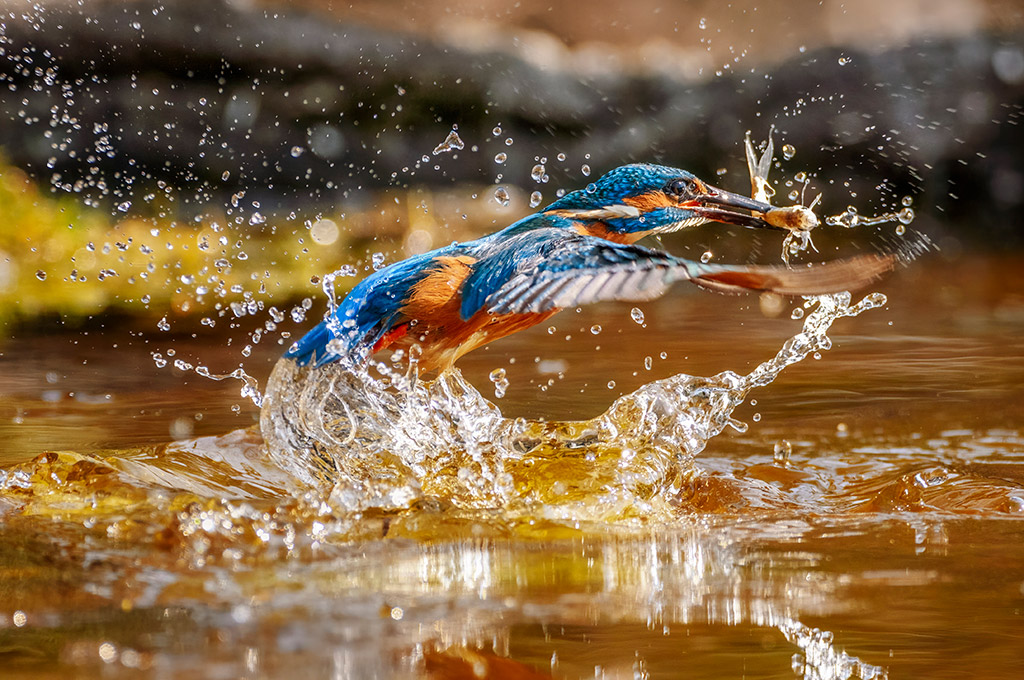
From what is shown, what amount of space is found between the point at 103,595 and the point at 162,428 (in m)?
1.51

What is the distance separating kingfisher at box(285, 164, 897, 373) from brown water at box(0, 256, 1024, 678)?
40 centimetres

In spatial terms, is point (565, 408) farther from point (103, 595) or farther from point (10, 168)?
point (10, 168)

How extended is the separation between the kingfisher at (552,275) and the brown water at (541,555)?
1.31 feet

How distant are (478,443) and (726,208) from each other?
0.87m

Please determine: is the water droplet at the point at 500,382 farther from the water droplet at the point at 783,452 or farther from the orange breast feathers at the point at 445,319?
the water droplet at the point at 783,452

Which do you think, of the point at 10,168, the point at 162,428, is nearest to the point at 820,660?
the point at 162,428

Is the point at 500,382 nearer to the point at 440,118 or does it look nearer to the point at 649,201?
the point at 649,201

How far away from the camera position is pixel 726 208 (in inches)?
123

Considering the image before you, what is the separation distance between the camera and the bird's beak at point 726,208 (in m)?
3.08

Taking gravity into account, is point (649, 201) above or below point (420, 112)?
below

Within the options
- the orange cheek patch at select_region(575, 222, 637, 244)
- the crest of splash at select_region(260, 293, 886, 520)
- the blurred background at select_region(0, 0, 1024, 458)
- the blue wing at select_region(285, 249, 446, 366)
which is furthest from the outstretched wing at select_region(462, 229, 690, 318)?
the blurred background at select_region(0, 0, 1024, 458)

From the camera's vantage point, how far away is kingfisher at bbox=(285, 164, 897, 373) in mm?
2367

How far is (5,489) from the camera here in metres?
2.74

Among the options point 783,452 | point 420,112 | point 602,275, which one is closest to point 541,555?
point 602,275
